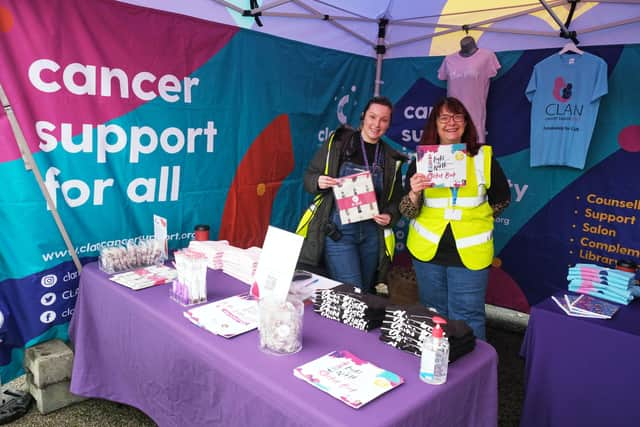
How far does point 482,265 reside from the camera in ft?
6.82

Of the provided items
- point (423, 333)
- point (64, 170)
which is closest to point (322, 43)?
point (64, 170)

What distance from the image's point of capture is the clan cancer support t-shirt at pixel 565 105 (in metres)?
2.96

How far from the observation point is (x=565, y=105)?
10.1 feet

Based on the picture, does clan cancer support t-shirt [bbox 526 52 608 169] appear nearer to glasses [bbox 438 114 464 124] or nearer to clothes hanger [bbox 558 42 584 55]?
clothes hanger [bbox 558 42 584 55]

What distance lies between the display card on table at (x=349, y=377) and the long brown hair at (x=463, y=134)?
3.95 ft

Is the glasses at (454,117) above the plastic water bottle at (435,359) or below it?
above

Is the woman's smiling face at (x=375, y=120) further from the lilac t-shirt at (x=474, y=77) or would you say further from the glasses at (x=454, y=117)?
the lilac t-shirt at (x=474, y=77)

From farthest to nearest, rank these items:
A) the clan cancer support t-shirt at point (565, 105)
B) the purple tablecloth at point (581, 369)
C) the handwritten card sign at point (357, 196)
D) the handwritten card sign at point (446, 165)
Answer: the clan cancer support t-shirt at point (565, 105), the handwritten card sign at point (357, 196), the handwritten card sign at point (446, 165), the purple tablecloth at point (581, 369)

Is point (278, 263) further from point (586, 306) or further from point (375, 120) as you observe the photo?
point (586, 306)

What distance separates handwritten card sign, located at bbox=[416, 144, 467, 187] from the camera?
2.03m

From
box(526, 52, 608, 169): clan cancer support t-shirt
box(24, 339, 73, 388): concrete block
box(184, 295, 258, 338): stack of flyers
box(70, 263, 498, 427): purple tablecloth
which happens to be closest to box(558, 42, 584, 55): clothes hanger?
box(526, 52, 608, 169): clan cancer support t-shirt

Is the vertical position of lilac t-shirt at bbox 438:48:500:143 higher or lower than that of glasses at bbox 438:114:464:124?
higher

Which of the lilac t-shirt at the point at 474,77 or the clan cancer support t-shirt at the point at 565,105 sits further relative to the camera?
the lilac t-shirt at the point at 474,77

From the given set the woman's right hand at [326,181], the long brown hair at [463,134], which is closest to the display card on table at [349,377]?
the woman's right hand at [326,181]
